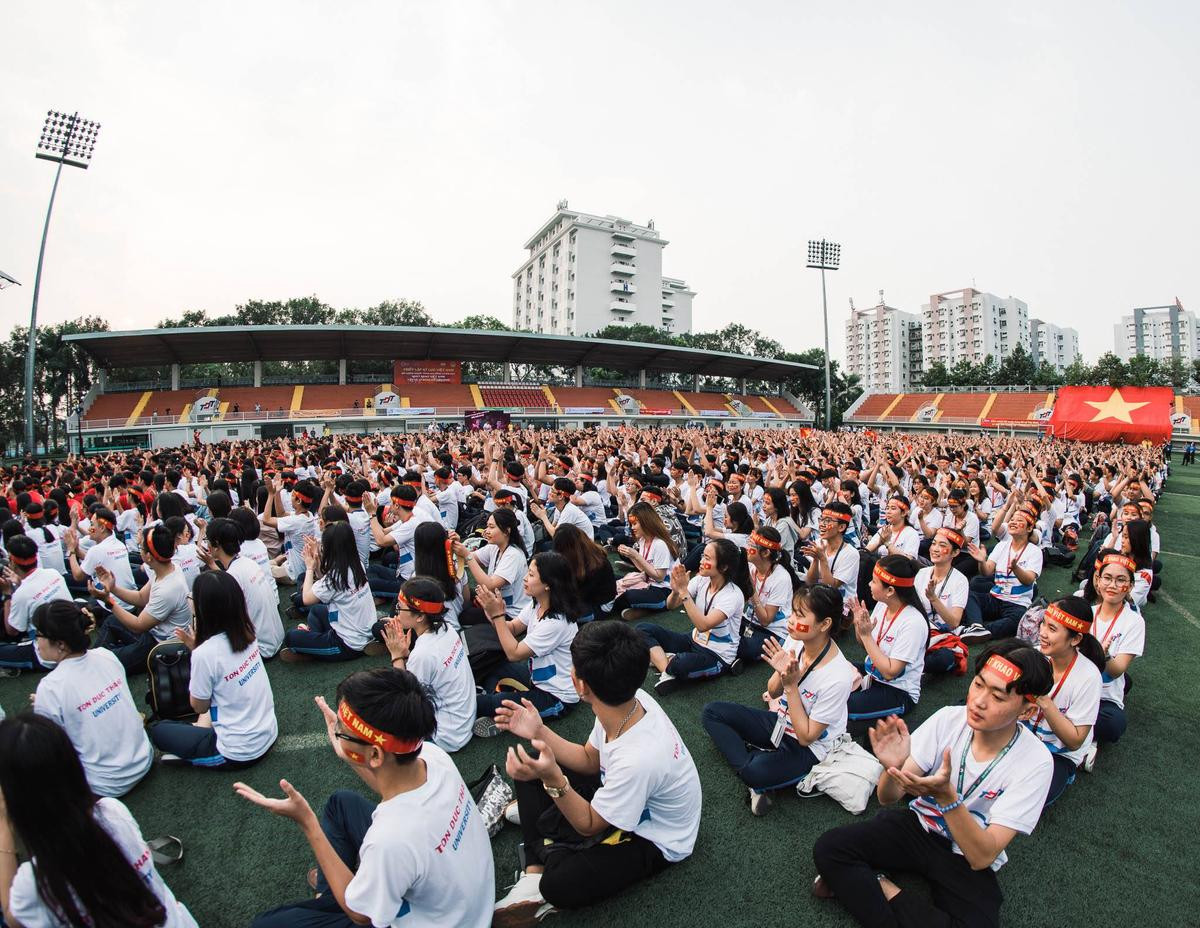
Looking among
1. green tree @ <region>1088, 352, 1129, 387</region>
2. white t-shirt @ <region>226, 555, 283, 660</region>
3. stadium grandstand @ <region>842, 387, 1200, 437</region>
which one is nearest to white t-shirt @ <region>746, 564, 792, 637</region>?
white t-shirt @ <region>226, 555, 283, 660</region>

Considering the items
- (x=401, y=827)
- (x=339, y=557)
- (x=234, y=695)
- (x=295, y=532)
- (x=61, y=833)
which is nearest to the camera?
(x=61, y=833)

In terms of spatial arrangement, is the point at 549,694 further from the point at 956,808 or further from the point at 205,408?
the point at 205,408

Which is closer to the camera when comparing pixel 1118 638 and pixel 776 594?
pixel 1118 638

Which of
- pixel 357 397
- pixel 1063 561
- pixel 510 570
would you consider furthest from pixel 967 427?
pixel 510 570

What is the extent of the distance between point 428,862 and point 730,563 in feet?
8.22

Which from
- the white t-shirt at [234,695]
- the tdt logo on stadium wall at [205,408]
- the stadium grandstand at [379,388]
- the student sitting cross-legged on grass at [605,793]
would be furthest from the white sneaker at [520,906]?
the tdt logo on stadium wall at [205,408]

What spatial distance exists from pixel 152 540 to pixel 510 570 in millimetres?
2265

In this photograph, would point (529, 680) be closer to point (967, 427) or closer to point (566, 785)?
point (566, 785)

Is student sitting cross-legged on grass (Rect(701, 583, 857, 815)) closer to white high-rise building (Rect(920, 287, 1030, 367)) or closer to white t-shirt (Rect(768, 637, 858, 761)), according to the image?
white t-shirt (Rect(768, 637, 858, 761))

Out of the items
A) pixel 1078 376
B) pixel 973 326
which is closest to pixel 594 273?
pixel 1078 376

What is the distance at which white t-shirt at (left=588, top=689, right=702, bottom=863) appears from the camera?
79.0 inches

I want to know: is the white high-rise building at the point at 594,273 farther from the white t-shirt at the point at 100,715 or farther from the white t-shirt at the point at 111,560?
the white t-shirt at the point at 100,715

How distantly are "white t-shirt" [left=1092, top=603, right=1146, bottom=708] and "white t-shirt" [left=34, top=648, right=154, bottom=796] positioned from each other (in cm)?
510

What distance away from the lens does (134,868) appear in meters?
Answer: 1.55
